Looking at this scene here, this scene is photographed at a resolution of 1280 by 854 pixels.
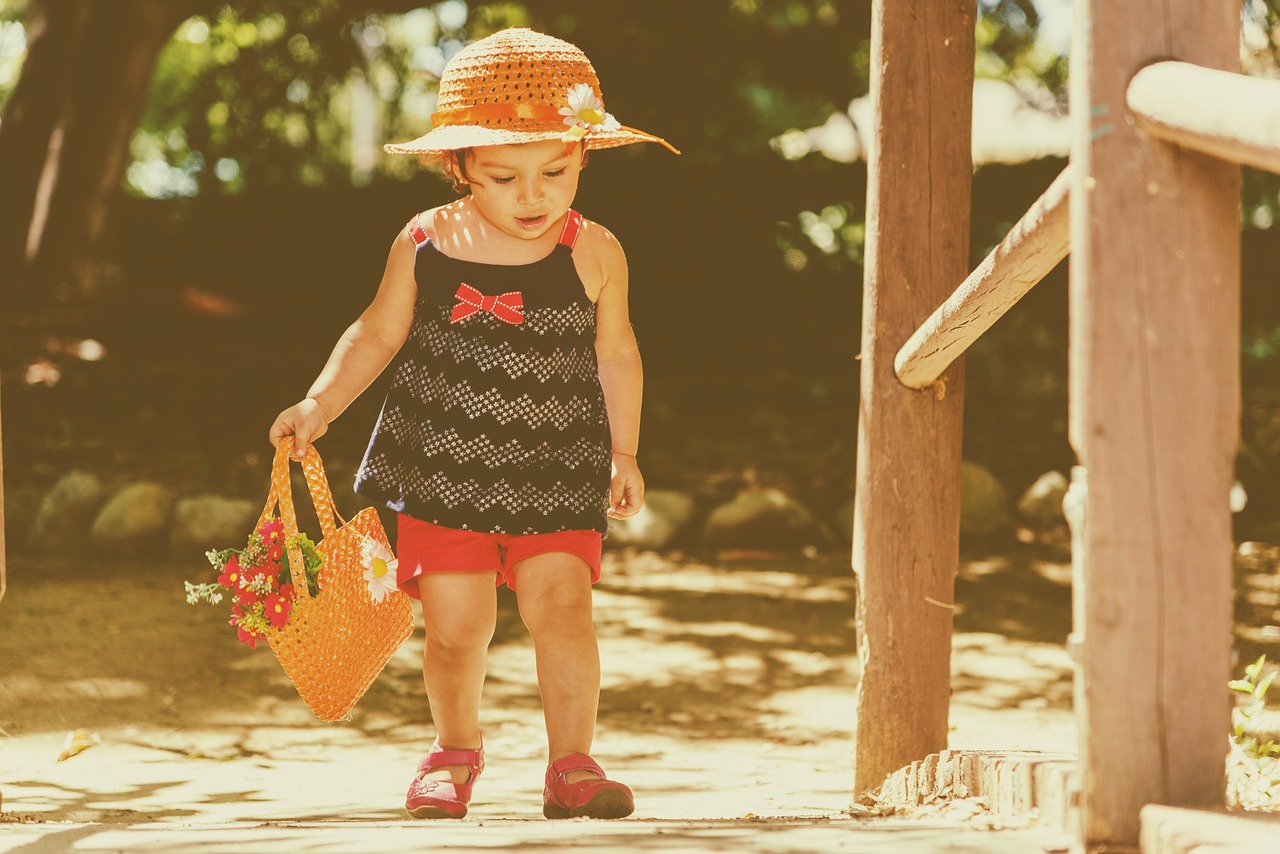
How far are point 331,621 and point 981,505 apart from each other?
494cm

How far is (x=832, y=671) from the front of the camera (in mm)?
5605

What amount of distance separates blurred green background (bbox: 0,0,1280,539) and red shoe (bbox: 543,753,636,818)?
194 inches

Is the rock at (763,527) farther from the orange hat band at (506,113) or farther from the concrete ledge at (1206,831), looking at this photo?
the concrete ledge at (1206,831)

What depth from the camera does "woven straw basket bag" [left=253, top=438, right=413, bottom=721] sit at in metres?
3.12

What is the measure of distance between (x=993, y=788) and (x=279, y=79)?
9971mm

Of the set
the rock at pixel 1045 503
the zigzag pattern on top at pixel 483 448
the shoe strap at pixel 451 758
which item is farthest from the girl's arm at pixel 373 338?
the rock at pixel 1045 503

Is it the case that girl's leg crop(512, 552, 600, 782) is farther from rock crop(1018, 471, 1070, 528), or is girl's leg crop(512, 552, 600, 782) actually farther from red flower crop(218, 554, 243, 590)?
rock crop(1018, 471, 1070, 528)

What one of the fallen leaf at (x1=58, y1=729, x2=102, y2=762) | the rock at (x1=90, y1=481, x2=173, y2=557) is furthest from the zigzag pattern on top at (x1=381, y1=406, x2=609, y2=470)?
the rock at (x1=90, y1=481, x2=173, y2=557)

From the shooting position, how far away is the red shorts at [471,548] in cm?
305

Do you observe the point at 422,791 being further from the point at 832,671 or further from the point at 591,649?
the point at 832,671

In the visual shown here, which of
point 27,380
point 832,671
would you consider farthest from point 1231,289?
point 27,380

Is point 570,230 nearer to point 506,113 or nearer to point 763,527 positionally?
point 506,113

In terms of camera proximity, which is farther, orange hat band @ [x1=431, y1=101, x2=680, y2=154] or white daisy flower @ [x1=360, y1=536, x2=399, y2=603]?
white daisy flower @ [x1=360, y1=536, x2=399, y2=603]

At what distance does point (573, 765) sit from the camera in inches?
119
